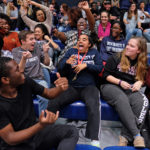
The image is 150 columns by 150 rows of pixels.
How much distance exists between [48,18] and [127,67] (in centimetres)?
161

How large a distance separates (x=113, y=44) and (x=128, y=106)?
990mm

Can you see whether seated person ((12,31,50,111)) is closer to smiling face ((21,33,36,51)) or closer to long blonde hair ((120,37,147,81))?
smiling face ((21,33,36,51))

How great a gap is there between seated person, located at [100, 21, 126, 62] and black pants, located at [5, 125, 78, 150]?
1.29 m

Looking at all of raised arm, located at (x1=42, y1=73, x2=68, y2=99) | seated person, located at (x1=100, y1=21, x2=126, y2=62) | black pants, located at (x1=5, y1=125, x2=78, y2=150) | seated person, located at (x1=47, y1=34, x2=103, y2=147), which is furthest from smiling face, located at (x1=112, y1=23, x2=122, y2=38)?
black pants, located at (x1=5, y1=125, x2=78, y2=150)

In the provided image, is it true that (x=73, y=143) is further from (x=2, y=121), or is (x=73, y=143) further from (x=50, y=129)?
(x=2, y=121)

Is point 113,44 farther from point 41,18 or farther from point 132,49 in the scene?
point 41,18

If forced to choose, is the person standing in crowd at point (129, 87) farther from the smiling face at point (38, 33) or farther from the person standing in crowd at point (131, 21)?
the person standing in crowd at point (131, 21)

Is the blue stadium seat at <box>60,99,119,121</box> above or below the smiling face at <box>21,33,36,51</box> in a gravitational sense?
below

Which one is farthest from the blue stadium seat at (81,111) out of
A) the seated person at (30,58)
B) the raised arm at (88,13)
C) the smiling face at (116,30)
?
the raised arm at (88,13)

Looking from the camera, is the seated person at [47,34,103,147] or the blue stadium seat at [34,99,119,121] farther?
the blue stadium seat at [34,99,119,121]

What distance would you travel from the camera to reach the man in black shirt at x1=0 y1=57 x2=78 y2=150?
0.84 m

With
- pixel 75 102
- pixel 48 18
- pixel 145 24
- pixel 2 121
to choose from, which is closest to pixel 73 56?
pixel 75 102

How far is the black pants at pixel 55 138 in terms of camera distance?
3.26 ft

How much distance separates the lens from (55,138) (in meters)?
1.05
